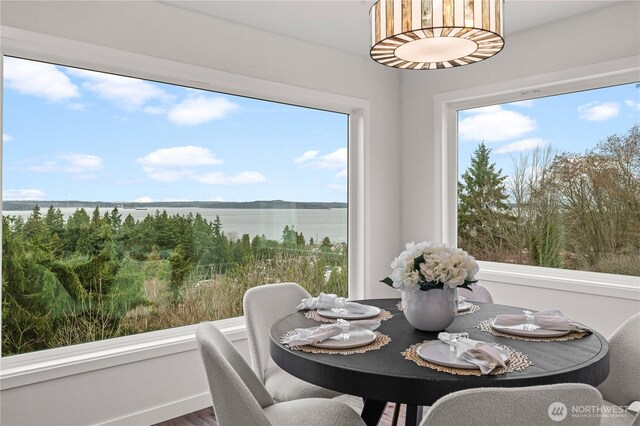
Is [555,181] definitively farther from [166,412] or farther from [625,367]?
[166,412]

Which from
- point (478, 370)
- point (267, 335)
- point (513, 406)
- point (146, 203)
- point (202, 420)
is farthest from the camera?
point (146, 203)

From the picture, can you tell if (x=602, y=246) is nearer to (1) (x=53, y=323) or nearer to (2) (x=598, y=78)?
(2) (x=598, y=78)

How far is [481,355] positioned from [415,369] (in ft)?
0.70

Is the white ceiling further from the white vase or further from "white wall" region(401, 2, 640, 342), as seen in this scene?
the white vase

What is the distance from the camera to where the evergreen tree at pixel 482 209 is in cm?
391

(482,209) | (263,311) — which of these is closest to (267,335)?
(263,311)

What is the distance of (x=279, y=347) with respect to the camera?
172 centimetres

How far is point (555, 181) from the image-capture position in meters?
3.58

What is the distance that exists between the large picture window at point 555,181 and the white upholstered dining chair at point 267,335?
1.97 m

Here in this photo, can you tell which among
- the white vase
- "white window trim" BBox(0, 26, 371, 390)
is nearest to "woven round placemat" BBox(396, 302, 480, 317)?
the white vase

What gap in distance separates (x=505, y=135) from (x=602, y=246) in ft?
3.65

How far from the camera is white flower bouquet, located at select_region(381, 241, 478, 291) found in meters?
1.82

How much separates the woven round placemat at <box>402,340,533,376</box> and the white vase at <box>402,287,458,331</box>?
192 millimetres

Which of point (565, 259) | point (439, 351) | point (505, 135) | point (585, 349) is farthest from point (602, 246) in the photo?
point (439, 351)
